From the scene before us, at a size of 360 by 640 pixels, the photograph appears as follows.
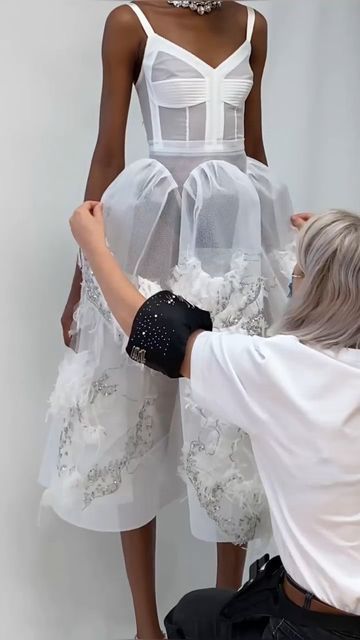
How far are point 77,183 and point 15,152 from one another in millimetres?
131

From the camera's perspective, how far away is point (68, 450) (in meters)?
1.22

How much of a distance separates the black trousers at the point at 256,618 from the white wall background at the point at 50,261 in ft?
1.65

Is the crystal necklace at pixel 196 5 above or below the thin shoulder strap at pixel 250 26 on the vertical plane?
above

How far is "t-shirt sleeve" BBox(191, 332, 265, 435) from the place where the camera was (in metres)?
0.85

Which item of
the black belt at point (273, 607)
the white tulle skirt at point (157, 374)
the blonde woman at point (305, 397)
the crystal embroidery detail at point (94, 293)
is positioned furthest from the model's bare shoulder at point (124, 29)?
the black belt at point (273, 607)

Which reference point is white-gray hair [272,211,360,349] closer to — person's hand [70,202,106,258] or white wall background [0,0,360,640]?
person's hand [70,202,106,258]

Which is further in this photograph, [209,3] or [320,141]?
[320,141]

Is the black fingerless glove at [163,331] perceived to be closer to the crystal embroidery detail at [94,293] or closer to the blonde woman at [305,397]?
the blonde woman at [305,397]

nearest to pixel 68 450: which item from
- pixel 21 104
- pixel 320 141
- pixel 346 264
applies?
pixel 346 264

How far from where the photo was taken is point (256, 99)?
1294mm

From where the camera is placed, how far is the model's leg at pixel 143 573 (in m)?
1.31

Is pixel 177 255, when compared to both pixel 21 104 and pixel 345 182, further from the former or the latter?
pixel 345 182

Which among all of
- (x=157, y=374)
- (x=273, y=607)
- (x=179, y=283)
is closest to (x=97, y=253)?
(x=179, y=283)

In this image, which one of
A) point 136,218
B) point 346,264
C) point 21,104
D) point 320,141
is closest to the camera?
point 346,264
